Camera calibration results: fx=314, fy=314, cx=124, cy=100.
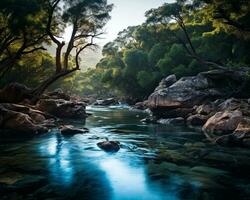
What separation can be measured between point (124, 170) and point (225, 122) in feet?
37.7

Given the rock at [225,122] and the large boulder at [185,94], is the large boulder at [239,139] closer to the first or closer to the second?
the rock at [225,122]

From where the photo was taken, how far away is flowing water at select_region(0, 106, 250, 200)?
34.4 ft

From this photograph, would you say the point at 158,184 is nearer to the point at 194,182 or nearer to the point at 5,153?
the point at 194,182

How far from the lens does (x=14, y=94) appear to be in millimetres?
28297

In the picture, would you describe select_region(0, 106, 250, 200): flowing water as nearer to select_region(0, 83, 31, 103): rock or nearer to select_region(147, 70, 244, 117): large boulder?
select_region(0, 83, 31, 103): rock

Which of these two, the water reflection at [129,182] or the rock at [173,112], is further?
the rock at [173,112]

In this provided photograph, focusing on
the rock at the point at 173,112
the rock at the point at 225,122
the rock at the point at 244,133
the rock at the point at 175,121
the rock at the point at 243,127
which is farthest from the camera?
the rock at the point at 173,112

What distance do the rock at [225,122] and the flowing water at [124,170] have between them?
2646mm

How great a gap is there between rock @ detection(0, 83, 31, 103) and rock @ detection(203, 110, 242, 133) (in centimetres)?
1624

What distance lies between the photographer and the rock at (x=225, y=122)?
71.5 ft

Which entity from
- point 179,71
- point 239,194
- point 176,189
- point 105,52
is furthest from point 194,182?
point 105,52

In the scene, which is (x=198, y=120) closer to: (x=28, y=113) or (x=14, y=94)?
(x=28, y=113)

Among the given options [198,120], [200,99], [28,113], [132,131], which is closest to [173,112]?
[200,99]

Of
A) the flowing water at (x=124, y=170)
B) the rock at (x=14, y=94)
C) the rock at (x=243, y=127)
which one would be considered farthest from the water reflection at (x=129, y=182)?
the rock at (x=14, y=94)
